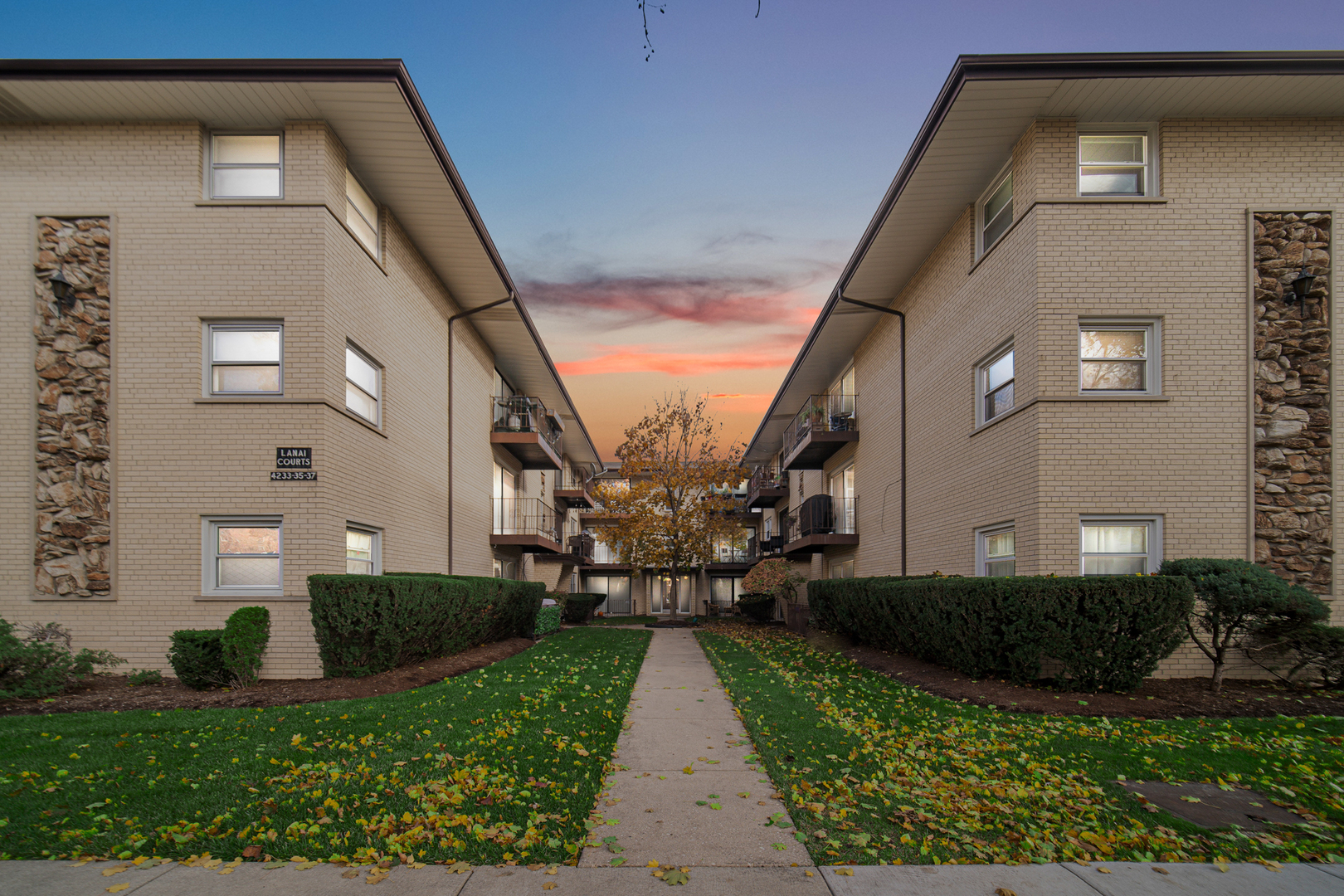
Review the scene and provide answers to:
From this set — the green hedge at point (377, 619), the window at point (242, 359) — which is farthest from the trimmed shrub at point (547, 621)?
the window at point (242, 359)

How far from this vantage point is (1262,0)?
12.1 metres

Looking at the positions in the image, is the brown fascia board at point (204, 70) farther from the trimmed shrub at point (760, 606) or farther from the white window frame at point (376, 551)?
the trimmed shrub at point (760, 606)

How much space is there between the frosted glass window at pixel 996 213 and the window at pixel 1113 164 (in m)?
1.07

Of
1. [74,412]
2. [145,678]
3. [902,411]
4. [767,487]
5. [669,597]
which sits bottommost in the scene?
[669,597]

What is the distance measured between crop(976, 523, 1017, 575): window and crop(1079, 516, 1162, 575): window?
3.17 ft

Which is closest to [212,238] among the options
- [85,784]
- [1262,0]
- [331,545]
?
[331,545]

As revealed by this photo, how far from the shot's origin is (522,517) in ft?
78.3

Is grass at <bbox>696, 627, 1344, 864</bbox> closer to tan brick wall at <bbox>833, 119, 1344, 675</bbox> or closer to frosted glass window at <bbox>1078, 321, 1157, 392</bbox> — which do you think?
tan brick wall at <bbox>833, 119, 1344, 675</bbox>

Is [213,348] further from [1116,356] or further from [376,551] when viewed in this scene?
[1116,356]

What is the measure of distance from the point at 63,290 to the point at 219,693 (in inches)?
245

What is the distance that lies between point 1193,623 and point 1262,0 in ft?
34.1

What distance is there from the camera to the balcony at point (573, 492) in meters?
33.2

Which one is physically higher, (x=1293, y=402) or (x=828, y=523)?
(x=1293, y=402)

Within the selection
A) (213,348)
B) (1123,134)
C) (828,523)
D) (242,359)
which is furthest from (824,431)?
(213,348)
